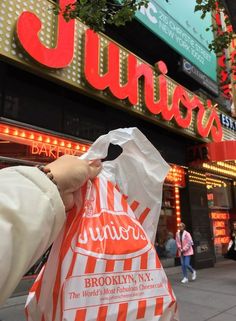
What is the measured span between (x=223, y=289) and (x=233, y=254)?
1823 mm

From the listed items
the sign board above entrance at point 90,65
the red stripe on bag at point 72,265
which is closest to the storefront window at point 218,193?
the sign board above entrance at point 90,65

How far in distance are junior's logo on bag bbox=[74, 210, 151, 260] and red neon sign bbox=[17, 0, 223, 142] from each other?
562 centimetres

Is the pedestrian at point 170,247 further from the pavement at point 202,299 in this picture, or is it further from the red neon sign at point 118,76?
the red neon sign at point 118,76

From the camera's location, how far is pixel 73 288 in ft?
4.90

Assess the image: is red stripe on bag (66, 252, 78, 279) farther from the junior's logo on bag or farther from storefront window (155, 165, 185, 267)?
storefront window (155, 165, 185, 267)

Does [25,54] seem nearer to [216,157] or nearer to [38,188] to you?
[38,188]

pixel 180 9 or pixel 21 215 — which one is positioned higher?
pixel 180 9

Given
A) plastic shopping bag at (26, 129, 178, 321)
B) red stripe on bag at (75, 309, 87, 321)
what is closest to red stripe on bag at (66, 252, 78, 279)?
plastic shopping bag at (26, 129, 178, 321)

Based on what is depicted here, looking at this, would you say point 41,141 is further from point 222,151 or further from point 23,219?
point 23,219

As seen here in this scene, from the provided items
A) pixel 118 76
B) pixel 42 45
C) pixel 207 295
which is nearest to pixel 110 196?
pixel 42 45

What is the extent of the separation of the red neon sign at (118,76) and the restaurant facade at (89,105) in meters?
0.02

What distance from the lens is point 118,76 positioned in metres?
8.92

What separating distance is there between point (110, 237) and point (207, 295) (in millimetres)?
7697

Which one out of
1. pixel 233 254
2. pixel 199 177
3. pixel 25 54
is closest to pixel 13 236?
pixel 25 54
